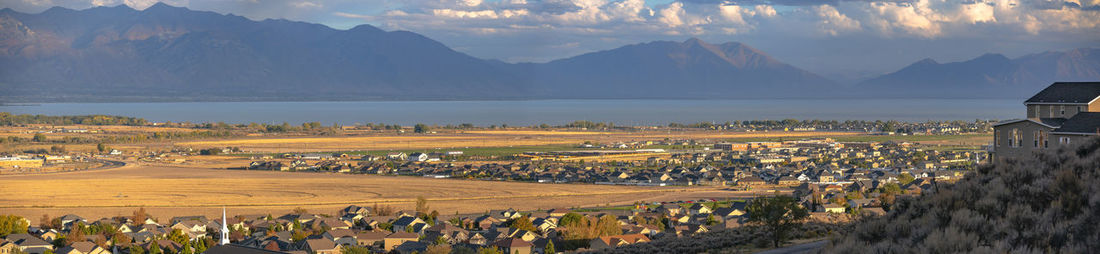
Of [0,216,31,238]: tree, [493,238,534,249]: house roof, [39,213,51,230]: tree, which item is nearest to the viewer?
[493,238,534,249]: house roof

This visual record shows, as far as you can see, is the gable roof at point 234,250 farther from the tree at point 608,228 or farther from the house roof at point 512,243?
the tree at point 608,228

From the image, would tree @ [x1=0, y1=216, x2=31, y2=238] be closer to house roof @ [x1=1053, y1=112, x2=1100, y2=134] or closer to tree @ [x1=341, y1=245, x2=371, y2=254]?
tree @ [x1=341, y1=245, x2=371, y2=254]

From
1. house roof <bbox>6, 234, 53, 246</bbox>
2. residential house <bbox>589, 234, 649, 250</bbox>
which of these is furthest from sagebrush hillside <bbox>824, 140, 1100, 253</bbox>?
house roof <bbox>6, 234, 53, 246</bbox>

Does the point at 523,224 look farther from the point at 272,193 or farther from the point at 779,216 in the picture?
the point at 272,193

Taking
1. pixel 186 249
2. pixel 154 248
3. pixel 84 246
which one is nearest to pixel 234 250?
pixel 186 249

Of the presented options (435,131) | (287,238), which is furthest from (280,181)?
(435,131)

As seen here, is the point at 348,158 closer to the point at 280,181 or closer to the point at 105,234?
the point at 280,181
